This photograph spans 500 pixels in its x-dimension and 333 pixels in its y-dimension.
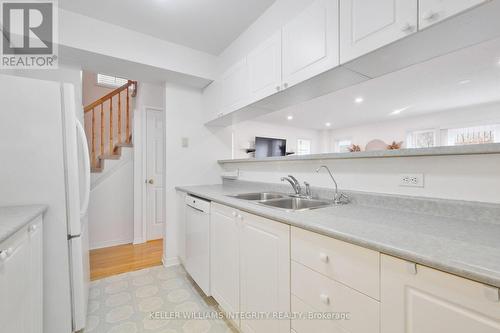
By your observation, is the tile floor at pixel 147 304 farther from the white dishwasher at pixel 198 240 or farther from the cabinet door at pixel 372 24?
the cabinet door at pixel 372 24

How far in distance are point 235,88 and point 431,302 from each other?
1984 mm

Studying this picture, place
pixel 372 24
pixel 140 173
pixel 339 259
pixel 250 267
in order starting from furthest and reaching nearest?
pixel 140 173 < pixel 250 267 < pixel 372 24 < pixel 339 259

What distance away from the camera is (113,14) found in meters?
1.82

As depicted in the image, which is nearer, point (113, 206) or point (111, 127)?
point (113, 206)

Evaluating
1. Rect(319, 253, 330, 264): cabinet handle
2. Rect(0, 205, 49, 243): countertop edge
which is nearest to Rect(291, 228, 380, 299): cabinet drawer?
Rect(319, 253, 330, 264): cabinet handle

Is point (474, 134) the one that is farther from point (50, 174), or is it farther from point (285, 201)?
point (50, 174)

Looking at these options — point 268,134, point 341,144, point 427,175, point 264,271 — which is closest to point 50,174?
point 264,271

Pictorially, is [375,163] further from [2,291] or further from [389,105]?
[389,105]

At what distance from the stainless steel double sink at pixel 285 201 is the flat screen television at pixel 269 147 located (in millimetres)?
1765

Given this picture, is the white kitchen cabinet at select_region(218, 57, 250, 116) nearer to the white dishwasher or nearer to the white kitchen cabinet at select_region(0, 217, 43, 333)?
the white dishwasher

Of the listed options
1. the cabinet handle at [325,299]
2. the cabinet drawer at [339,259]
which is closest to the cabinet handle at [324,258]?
the cabinet drawer at [339,259]

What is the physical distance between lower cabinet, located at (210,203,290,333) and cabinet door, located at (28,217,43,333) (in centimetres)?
97

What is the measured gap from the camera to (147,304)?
1683 mm

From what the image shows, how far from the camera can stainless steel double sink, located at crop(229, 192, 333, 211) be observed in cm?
150
